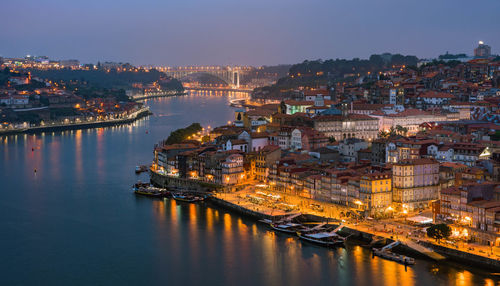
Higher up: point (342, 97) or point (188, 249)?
point (342, 97)

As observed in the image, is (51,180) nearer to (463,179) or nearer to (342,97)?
(463,179)

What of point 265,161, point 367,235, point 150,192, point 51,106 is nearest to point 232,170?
point 265,161

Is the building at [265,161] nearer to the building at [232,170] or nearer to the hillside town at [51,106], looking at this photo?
the building at [232,170]

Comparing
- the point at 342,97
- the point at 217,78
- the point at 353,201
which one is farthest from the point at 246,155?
the point at 217,78

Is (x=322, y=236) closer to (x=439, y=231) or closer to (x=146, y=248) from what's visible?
(x=439, y=231)

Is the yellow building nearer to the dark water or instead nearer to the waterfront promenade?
the waterfront promenade

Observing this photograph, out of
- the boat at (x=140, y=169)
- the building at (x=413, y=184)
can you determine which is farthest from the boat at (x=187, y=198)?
the building at (x=413, y=184)

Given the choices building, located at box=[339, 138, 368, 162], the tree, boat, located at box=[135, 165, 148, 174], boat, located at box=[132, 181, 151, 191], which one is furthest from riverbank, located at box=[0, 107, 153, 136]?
the tree
